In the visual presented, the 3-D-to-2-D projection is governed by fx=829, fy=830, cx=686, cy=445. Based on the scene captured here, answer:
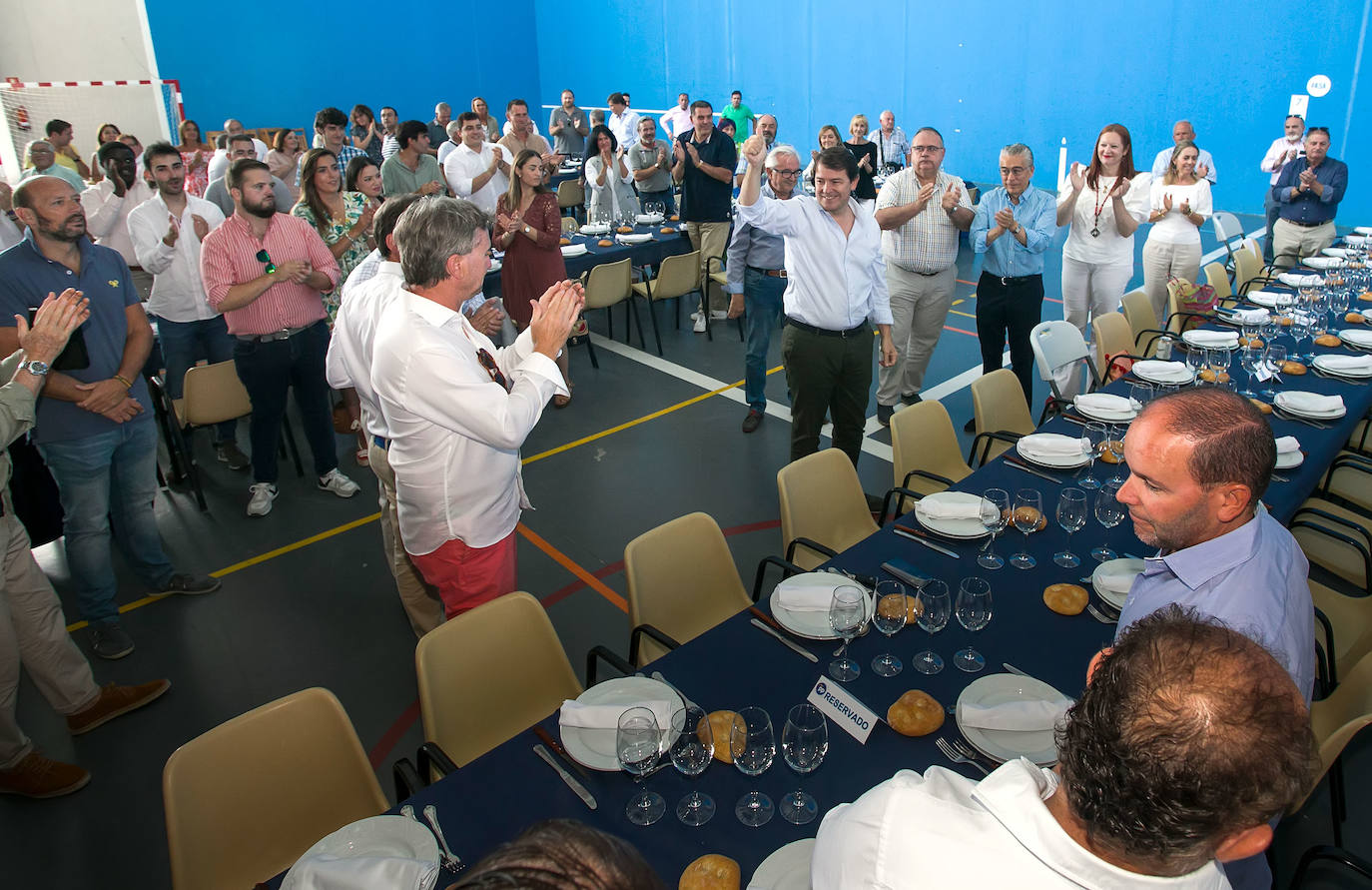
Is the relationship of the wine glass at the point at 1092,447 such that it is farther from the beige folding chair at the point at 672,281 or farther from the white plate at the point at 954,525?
the beige folding chair at the point at 672,281

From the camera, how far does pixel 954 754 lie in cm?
206

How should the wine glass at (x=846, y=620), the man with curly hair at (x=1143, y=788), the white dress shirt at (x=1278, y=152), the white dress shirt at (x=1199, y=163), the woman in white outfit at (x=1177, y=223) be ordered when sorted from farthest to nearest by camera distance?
the white dress shirt at (x=1278, y=152)
the white dress shirt at (x=1199, y=163)
the woman in white outfit at (x=1177, y=223)
the wine glass at (x=846, y=620)
the man with curly hair at (x=1143, y=788)

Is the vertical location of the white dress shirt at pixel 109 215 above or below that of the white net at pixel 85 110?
below

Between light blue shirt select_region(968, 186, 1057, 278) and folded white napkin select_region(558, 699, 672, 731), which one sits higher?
light blue shirt select_region(968, 186, 1057, 278)

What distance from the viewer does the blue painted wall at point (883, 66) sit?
1070 centimetres

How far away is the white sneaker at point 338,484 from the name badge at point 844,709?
3883mm

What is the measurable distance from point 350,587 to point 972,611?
10.7ft

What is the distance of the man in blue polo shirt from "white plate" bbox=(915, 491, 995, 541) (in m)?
3.39

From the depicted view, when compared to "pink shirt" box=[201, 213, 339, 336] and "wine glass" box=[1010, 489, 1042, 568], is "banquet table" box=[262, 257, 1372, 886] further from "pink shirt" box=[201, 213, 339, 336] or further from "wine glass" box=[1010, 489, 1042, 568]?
"pink shirt" box=[201, 213, 339, 336]

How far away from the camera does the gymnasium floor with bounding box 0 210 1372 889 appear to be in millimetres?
3012

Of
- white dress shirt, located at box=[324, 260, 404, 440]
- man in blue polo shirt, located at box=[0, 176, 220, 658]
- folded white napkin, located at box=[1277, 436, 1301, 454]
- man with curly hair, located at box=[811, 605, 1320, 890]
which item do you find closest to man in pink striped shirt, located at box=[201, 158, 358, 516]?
man in blue polo shirt, located at box=[0, 176, 220, 658]

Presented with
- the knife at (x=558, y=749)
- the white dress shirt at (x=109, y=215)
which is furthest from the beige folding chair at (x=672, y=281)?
the knife at (x=558, y=749)

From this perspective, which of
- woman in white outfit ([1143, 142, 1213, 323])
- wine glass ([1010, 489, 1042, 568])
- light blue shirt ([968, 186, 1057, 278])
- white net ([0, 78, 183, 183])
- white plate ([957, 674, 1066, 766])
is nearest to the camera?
white plate ([957, 674, 1066, 766])

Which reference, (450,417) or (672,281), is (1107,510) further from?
(672,281)
